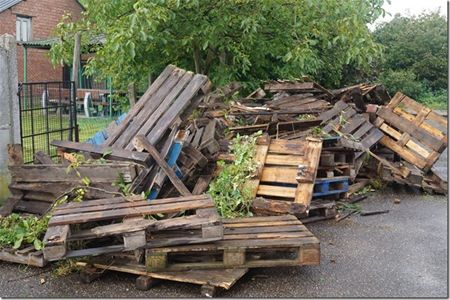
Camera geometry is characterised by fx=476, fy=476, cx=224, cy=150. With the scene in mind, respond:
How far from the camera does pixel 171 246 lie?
380 centimetres

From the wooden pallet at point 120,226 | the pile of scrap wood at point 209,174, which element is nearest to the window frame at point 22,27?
the pile of scrap wood at point 209,174

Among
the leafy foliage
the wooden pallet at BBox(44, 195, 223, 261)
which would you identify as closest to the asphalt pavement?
the leafy foliage

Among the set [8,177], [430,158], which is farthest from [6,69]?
[430,158]

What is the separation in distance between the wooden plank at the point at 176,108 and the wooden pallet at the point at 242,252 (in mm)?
1480

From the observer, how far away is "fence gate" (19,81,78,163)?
6.17 metres

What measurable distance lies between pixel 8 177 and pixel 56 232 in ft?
7.03

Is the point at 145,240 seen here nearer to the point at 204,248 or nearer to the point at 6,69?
the point at 204,248

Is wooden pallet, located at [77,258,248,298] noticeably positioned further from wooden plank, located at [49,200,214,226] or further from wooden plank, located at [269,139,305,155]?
wooden plank, located at [269,139,305,155]

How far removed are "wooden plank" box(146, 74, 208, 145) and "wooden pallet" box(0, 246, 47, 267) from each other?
1.56m

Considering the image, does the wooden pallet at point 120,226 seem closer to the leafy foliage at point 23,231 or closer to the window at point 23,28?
the leafy foliage at point 23,231

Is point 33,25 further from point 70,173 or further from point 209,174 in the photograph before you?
point 70,173

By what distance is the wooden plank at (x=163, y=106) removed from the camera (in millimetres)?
5277

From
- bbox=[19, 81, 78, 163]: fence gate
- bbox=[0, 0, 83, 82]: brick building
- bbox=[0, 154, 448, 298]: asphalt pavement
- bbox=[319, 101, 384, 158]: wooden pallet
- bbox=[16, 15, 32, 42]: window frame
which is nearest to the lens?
bbox=[0, 154, 448, 298]: asphalt pavement

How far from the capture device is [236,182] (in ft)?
17.9
